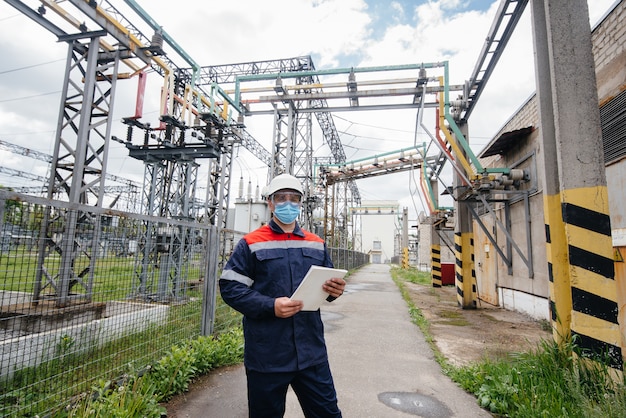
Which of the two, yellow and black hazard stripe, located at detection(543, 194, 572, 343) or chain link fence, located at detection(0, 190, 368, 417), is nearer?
chain link fence, located at detection(0, 190, 368, 417)

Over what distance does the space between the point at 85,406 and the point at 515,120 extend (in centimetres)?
937

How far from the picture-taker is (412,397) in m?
3.32

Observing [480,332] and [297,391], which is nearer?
[297,391]

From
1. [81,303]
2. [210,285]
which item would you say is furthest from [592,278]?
[81,303]

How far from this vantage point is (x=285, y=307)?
1.77 meters

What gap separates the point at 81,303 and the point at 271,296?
2346mm

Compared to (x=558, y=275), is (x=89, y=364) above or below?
below

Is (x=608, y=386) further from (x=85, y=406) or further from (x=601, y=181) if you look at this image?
(x=85, y=406)

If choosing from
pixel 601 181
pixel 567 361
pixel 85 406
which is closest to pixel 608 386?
pixel 567 361

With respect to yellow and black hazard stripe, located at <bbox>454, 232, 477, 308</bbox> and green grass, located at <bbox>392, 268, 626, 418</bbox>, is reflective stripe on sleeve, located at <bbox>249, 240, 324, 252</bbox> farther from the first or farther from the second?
yellow and black hazard stripe, located at <bbox>454, 232, 477, 308</bbox>

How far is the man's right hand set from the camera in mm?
1769

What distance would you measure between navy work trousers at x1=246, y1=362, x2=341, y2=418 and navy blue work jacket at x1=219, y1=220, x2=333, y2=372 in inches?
2.4

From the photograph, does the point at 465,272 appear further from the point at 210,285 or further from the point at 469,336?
the point at 210,285

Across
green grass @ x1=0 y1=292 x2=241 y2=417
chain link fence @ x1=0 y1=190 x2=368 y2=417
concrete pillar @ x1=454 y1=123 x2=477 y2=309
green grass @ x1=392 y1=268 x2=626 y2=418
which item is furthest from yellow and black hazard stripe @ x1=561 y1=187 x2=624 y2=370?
concrete pillar @ x1=454 y1=123 x2=477 y2=309
